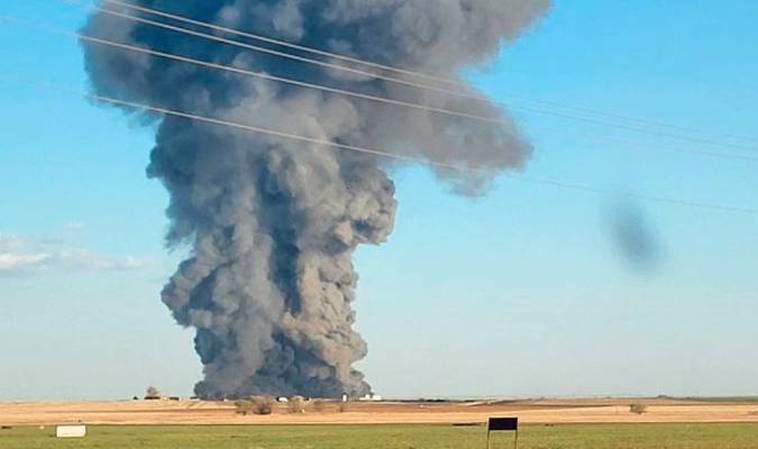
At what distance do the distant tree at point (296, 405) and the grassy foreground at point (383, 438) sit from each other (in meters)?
38.6

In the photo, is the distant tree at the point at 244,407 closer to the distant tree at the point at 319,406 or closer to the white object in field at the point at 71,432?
the distant tree at the point at 319,406

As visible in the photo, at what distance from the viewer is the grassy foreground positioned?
184ft

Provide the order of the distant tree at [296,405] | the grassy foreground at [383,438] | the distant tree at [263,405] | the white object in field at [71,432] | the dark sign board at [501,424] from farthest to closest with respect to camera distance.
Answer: the distant tree at [296,405] < the distant tree at [263,405] < the white object in field at [71,432] < the grassy foreground at [383,438] < the dark sign board at [501,424]

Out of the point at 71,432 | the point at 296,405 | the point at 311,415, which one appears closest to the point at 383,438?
the point at 71,432

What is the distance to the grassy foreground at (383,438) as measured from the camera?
184 feet

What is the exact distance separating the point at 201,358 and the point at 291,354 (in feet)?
26.3

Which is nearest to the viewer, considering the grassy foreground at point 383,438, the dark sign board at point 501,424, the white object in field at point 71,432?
the dark sign board at point 501,424

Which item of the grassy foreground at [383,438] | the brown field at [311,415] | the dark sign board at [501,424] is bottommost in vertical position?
the dark sign board at [501,424]

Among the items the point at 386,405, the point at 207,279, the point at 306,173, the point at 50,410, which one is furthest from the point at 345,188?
the point at 50,410

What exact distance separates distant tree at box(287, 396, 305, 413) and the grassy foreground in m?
38.6

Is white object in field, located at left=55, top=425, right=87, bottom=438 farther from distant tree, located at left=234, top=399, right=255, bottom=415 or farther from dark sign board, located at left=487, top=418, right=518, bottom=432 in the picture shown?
distant tree, located at left=234, top=399, right=255, bottom=415

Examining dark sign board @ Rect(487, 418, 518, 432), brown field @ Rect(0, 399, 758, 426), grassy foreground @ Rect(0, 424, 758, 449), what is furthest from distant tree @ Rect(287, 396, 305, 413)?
dark sign board @ Rect(487, 418, 518, 432)

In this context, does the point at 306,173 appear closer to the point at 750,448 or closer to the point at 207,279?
the point at 207,279

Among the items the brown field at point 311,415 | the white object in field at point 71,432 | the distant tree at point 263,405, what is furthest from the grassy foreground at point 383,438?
the distant tree at point 263,405
